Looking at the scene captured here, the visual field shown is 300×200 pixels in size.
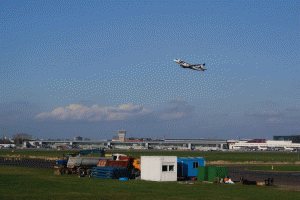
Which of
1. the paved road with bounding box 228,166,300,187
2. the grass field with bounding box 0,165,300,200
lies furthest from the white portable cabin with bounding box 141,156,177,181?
the paved road with bounding box 228,166,300,187

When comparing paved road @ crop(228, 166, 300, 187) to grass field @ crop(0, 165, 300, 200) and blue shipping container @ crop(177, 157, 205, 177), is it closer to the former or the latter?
blue shipping container @ crop(177, 157, 205, 177)

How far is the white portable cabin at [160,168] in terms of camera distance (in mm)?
Result: 43297

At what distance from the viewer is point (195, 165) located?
48.1 metres

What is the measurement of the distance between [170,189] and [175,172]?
8070mm

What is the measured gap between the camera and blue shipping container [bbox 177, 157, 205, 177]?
4703 cm

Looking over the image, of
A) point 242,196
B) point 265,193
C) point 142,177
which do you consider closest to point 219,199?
point 242,196

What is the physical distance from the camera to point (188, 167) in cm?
4744

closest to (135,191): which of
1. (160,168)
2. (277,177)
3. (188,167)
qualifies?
(160,168)

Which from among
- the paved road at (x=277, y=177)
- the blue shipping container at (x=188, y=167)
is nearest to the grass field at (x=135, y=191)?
the blue shipping container at (x=188, y=167)

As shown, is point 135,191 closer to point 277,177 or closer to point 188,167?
point 188,167

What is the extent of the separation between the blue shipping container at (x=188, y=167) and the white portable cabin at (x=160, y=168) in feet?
9.59

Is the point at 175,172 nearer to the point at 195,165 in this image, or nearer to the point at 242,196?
the point at 195,165

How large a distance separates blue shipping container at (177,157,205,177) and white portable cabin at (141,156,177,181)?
292cm

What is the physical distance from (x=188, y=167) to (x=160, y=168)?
5679 millimetres
